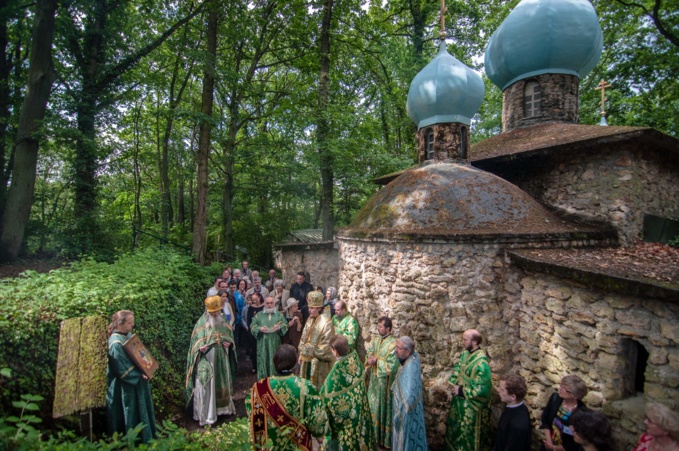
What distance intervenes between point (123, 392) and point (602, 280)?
6.19 m

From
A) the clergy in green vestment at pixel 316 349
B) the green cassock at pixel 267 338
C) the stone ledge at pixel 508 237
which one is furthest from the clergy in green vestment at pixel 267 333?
the stone ledge at pixel 508 237

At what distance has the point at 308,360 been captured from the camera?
5.57m

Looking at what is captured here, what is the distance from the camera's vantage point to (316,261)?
11.3 m

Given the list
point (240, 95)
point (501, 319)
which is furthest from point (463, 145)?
point (240, 95)

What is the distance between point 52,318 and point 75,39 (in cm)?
991

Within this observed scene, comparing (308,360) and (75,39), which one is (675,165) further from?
(75,39)

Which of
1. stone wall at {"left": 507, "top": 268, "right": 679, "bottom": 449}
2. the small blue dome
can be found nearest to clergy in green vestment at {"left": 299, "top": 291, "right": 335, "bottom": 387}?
stone wall at {"left": 507, "top": 268, "right": 679, "bottom": 449}

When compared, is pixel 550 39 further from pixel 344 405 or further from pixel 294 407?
pixel 294 407

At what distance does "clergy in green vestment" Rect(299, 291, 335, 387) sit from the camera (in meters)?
5.50

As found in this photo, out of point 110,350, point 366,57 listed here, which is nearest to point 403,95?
point 366,57

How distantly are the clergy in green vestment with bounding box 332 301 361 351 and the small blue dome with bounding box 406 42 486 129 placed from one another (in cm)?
487

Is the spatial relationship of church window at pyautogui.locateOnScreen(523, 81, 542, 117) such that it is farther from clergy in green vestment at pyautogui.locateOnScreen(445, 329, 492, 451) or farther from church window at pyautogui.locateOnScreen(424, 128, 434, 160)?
clergy in green vestment at pyautogui.locateOnScreen(445, 329, 492, 451)

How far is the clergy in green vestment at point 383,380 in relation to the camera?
4879mm

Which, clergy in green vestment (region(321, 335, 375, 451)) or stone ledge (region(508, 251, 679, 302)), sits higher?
stone ledge (region(508, 251, 679, 302))
